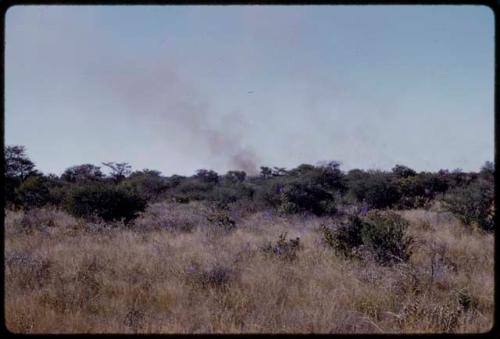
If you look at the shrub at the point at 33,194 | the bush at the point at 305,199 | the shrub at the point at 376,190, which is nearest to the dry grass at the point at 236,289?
the bush at the point at 305,199

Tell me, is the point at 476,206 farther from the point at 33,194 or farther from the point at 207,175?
the point at 207,175

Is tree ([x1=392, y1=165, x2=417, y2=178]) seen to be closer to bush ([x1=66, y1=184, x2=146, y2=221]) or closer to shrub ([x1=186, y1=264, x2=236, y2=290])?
bush ([x1=66, y1=184, x2=146, y2=221])

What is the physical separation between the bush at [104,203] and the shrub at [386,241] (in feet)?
26.4

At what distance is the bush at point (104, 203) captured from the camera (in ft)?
43.2

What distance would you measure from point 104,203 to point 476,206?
10508mm

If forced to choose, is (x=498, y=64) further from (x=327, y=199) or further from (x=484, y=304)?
(x=327, y=199)

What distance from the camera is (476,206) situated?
1152 centimetres

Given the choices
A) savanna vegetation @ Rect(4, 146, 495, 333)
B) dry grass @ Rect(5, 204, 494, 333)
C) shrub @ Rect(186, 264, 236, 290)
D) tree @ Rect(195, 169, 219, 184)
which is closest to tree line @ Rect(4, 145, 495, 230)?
savanna vegetation @ Rect(4, 146, 495, 333)

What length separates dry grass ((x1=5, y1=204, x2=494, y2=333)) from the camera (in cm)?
427

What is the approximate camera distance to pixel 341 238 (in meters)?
8.05

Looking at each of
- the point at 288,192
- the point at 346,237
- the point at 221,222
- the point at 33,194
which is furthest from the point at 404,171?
the point at 346,237

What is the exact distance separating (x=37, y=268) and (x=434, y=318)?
199 inches

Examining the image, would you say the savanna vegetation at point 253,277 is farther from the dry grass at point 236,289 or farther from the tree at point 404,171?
the tree at point 404,171

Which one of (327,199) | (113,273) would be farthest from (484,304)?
(327,199)
